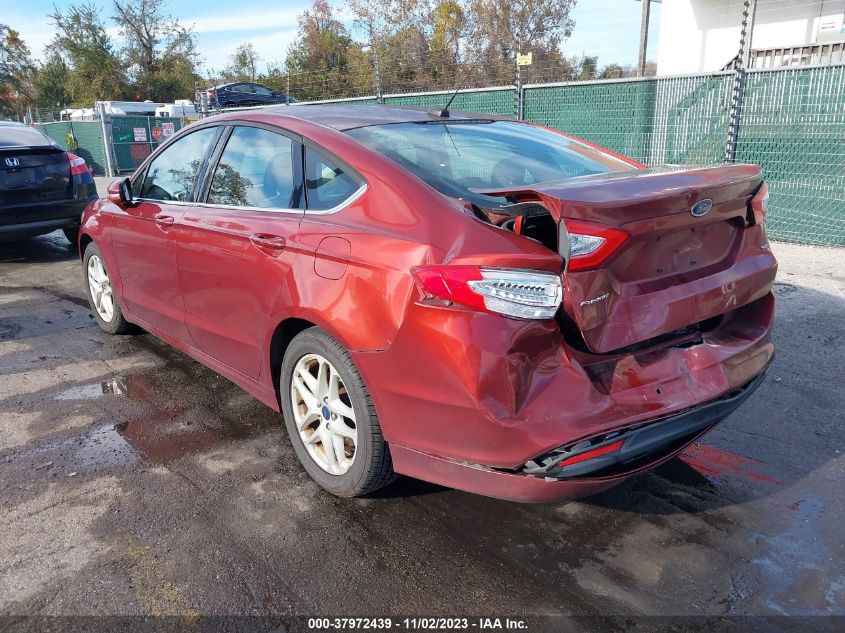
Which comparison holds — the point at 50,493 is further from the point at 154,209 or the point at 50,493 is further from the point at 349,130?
the point at 349,130

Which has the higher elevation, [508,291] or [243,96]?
[243,96]

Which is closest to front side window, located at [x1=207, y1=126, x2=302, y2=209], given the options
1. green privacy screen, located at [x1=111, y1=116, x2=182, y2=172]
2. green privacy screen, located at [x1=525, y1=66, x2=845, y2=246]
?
green privacy screen, located at [x1=525, y1=66, x2=845, y2=246]

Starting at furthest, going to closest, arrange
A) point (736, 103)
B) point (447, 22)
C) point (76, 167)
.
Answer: point (447, 22) → point (76, 167) → point (736, 103)

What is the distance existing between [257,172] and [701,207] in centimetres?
211

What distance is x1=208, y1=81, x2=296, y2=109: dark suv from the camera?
833 inches

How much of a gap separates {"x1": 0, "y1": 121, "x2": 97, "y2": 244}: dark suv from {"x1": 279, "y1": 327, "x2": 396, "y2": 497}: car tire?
6230mm

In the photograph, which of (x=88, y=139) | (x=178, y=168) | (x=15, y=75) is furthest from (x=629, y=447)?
(x=15, y=75)

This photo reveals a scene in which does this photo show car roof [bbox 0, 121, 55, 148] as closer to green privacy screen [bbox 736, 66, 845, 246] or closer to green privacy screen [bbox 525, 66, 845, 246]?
green privacy screen [bbox 525, 66, 845, 246]

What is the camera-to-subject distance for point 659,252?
2492 millimetres

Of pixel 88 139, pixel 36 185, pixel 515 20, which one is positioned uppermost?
pixel 515 20

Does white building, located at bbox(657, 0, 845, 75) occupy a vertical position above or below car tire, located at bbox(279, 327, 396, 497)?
above

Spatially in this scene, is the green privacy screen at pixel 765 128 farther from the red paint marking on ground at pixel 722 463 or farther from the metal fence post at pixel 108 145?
the metal fence post at pixel 108 145

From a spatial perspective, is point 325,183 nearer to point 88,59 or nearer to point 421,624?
point 421,624

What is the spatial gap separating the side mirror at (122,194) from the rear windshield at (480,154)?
80.3 inches
